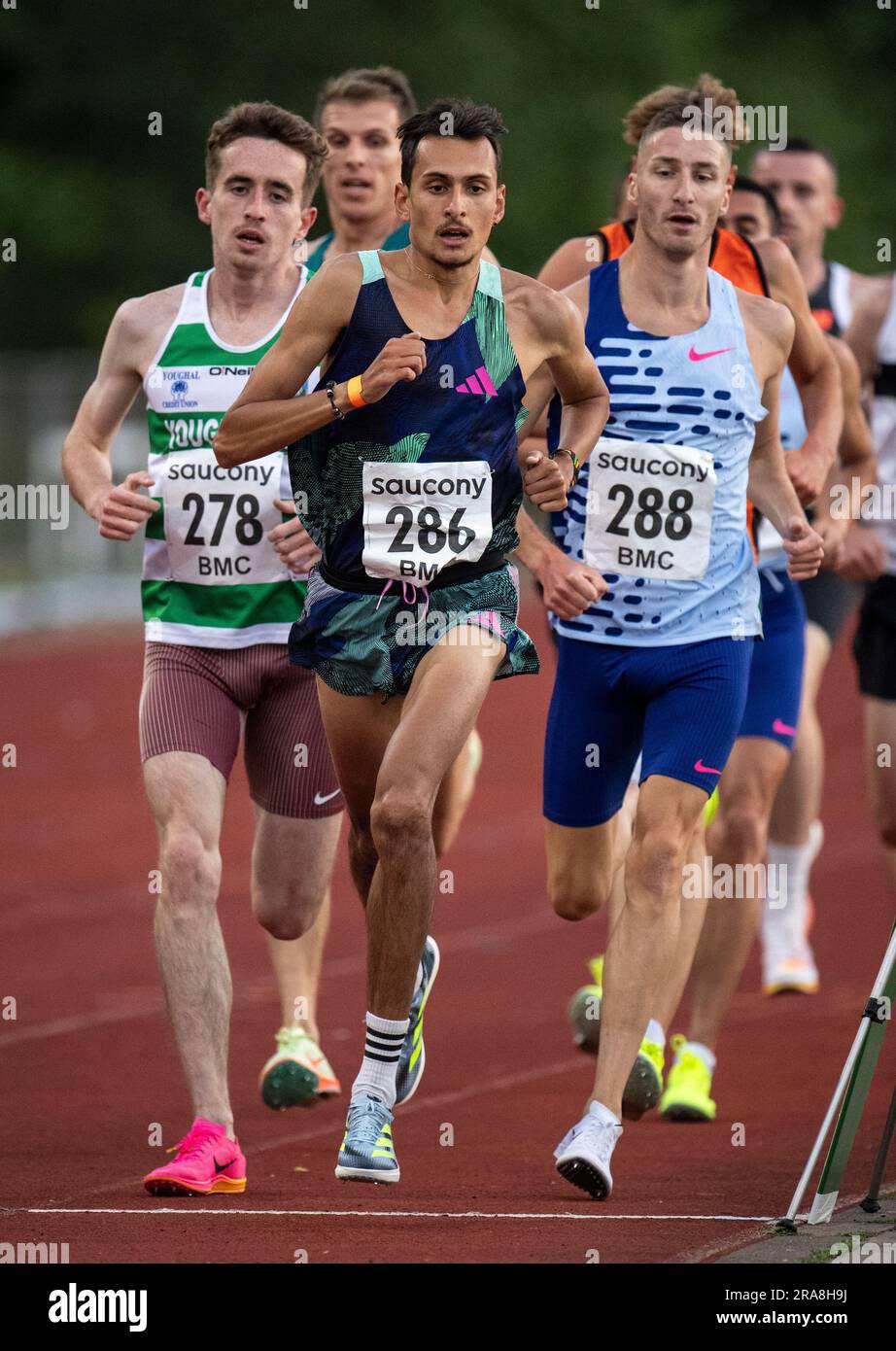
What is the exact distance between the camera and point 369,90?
886 cm

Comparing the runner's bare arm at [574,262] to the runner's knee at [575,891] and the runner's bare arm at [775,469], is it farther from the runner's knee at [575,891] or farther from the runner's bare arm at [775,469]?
the runner's knee at [575,891]

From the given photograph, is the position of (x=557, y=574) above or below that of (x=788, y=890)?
above

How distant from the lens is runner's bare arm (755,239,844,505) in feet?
25.6

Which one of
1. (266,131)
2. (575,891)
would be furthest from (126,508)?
(575,891)

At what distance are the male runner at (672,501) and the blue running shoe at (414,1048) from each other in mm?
695

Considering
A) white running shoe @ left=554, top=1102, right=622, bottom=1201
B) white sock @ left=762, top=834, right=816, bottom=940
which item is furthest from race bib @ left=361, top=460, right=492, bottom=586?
white sock @ left=762, top=834, right=816, bottom=940

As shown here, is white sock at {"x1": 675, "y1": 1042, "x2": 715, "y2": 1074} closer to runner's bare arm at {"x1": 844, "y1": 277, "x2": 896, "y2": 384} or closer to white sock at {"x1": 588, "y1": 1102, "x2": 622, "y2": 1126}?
white sock at {"x1": 588, "y1": 1102, "x2": 622, "y2": 1126}

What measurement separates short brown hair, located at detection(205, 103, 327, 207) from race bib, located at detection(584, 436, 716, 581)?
47.9 inches

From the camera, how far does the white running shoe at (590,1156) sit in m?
6.16

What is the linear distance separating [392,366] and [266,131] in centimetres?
151

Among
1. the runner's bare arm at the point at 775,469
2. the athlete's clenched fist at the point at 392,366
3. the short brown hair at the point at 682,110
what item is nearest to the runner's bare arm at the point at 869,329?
the short brown hair at the point at 682,110

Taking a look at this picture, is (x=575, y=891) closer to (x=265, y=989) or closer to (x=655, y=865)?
(x=655, y=865)
